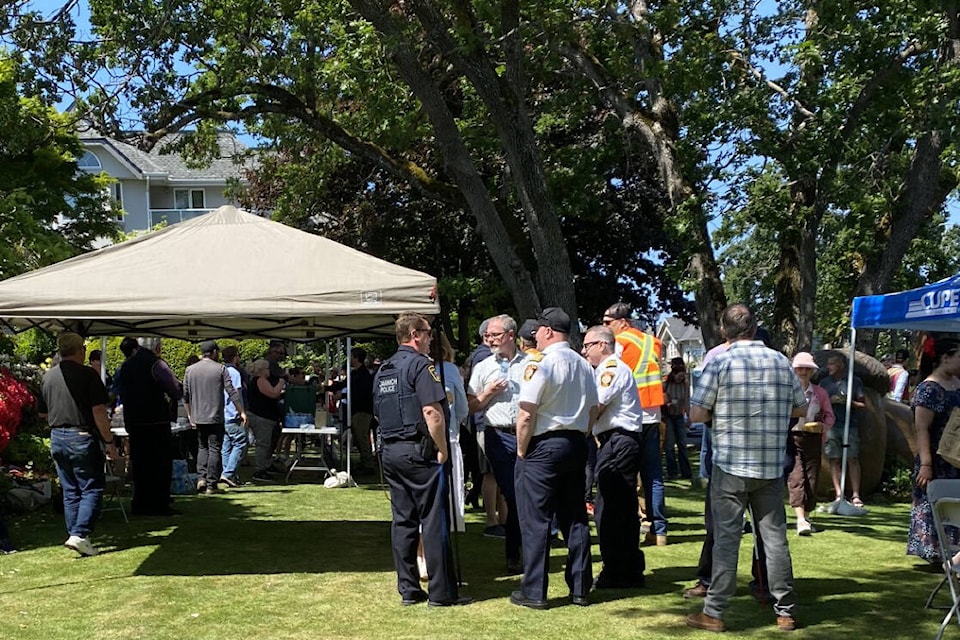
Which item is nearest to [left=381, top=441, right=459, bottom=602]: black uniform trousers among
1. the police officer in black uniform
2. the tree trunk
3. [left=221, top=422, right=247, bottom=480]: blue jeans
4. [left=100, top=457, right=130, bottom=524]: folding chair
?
the police officer in black uniform

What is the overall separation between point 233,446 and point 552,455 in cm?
836

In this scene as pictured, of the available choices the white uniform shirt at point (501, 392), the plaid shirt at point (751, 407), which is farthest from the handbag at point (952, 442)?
the white uniform shirt at point (501, 392)

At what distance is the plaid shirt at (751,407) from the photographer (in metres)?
5.95

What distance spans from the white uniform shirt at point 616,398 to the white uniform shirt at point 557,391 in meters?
0.62

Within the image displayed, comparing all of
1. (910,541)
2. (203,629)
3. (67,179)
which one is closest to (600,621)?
(203,629)

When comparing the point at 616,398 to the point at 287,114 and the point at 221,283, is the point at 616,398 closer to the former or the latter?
the point at 221,283

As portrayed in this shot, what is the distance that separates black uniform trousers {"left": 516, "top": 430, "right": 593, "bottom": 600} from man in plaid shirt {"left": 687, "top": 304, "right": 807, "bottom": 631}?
869 millimetres

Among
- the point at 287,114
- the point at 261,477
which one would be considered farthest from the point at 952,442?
the point at 287,114

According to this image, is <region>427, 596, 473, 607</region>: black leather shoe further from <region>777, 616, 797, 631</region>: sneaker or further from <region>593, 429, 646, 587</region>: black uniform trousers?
<region>777, 616, 797, 631</region>: sneaker

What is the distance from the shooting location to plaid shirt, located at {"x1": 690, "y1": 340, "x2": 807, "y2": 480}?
5.95 m

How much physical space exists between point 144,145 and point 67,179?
5.28 m

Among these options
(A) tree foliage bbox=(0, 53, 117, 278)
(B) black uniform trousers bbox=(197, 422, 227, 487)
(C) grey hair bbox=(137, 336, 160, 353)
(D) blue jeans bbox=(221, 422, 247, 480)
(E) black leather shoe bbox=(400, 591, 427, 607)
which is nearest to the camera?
(E) black leather shoe bbox=(400, 591, 427, 607)

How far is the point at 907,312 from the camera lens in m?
9.09

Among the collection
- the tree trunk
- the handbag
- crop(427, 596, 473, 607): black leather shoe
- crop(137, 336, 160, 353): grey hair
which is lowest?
crop(427, 596, 473, 607): black leather shoe
